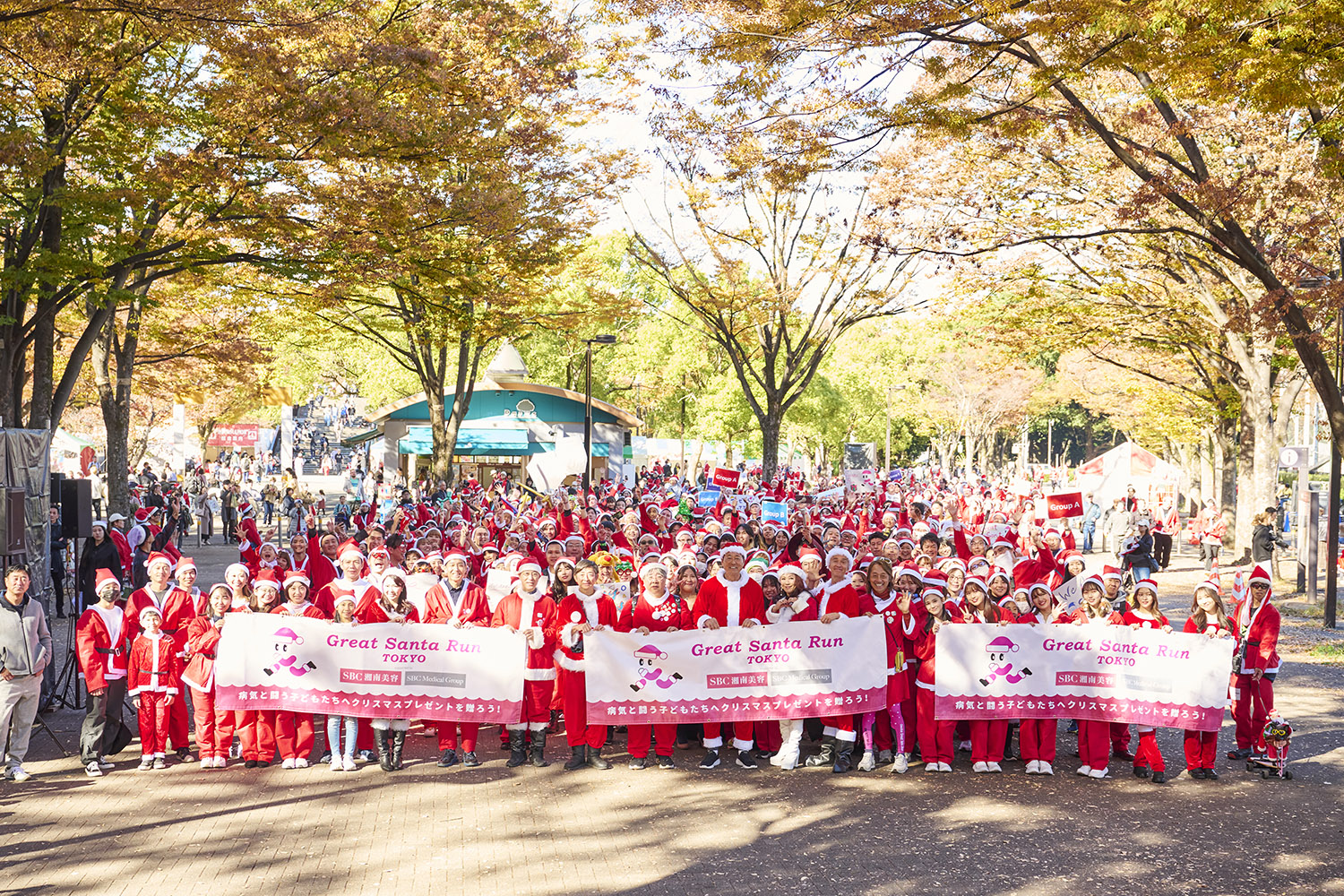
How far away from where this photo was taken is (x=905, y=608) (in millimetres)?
9164

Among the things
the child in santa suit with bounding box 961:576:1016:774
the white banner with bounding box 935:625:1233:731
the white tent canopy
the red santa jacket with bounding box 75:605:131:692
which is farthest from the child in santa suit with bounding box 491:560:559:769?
the white tent canopy

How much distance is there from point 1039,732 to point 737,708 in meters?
2.44

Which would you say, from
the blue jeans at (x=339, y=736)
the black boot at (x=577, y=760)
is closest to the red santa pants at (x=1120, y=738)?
the black boot at (x=577, y=760)

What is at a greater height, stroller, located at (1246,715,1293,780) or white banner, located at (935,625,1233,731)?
white banner, located at (935,625,1233,731)

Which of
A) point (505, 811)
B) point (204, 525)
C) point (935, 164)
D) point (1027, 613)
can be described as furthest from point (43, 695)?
point (204, 525)

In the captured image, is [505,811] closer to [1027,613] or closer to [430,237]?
[1027,613]

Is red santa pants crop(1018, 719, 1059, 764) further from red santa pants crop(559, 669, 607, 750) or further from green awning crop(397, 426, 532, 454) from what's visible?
green awning crop(397, 426, 532, 454)

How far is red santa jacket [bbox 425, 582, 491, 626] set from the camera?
9758 millimetres

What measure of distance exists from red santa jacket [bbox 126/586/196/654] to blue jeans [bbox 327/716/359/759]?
4.32 feet

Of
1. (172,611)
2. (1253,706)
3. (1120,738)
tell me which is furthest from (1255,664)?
(172,611)

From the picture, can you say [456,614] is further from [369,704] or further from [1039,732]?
[1039,732]

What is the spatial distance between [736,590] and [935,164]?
518 inches

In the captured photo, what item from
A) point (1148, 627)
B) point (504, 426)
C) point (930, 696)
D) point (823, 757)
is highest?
point (504, 426)

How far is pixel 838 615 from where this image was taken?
9039 mm
